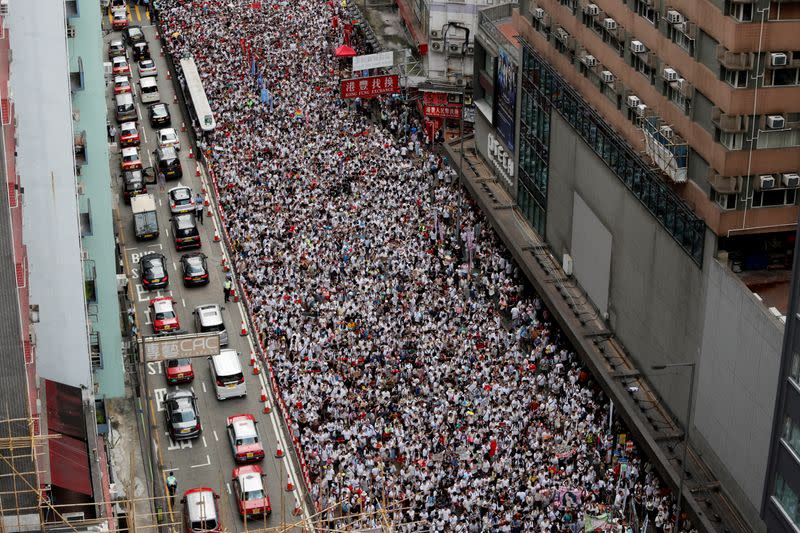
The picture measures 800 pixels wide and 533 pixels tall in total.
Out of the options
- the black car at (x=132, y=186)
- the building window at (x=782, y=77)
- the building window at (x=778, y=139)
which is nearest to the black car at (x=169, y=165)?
the black car at (x=132, y=186)

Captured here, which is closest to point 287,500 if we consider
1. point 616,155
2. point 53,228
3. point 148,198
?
point 53,228

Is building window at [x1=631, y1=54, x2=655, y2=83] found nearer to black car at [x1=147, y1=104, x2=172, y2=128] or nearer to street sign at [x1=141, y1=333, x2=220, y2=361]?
street sign at [x1=141, y1=333, x2=220, y2=361]

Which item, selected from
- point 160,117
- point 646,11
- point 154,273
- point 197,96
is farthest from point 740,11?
point 160,117

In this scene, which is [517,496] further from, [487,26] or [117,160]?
[117,160]

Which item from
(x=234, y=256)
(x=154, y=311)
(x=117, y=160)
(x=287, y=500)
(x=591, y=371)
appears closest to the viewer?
(x=287, y=500)

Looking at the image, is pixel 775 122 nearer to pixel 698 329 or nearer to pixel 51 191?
pixel 698 329
